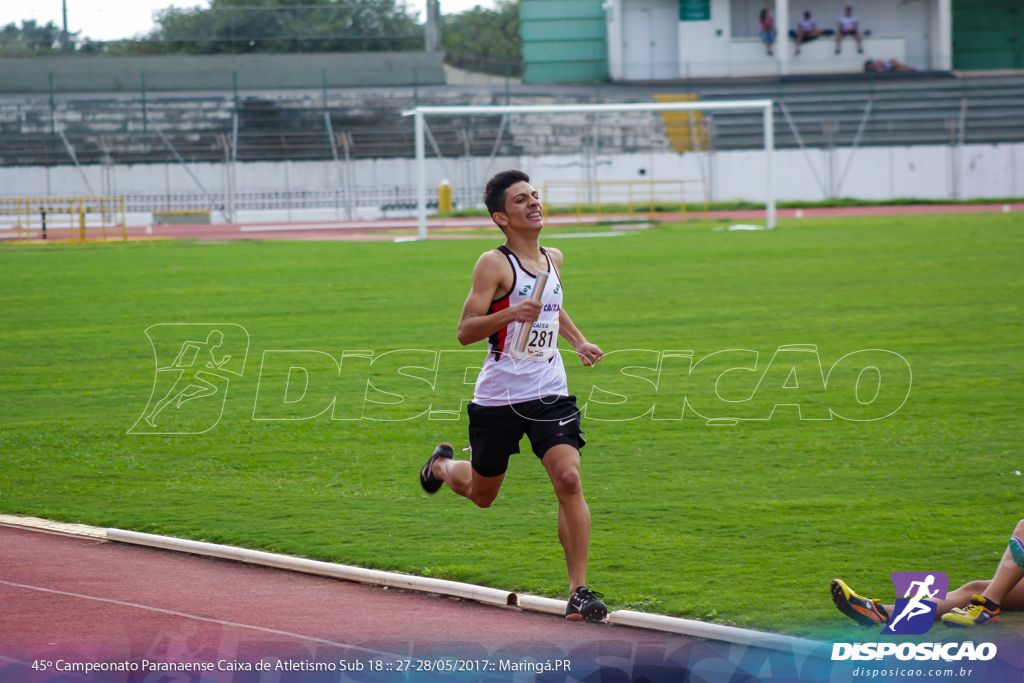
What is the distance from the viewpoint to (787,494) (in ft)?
20.5

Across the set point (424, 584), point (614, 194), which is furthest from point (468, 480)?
point (614, 194)

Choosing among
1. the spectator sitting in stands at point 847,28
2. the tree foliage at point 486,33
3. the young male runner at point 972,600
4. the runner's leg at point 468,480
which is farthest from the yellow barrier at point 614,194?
the young male runner at point 972,600

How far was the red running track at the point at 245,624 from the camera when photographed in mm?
4188

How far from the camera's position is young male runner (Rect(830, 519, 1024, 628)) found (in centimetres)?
426

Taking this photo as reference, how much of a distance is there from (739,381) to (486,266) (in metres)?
5.39

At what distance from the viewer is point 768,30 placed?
49219 millimetres

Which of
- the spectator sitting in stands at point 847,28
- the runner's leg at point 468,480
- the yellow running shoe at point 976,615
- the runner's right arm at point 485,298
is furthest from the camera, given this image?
the spectator sitting in stands at point 847,28

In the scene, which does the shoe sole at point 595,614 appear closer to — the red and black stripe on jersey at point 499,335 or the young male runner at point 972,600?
the young male runner at point 972,600

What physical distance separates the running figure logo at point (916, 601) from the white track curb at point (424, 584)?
1.28 feet

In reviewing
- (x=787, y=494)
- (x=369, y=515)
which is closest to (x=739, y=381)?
(x=787, y=494)

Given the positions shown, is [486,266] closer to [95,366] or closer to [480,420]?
[480,420]

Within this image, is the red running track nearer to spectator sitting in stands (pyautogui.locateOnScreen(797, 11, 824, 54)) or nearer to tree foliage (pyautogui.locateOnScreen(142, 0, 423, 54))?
spectator sitting in stands (pyautogui.locateOnScreen(797, 11, 824, 54))

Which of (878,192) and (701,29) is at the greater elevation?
(701,29)

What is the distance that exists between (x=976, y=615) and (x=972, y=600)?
0.20ft
